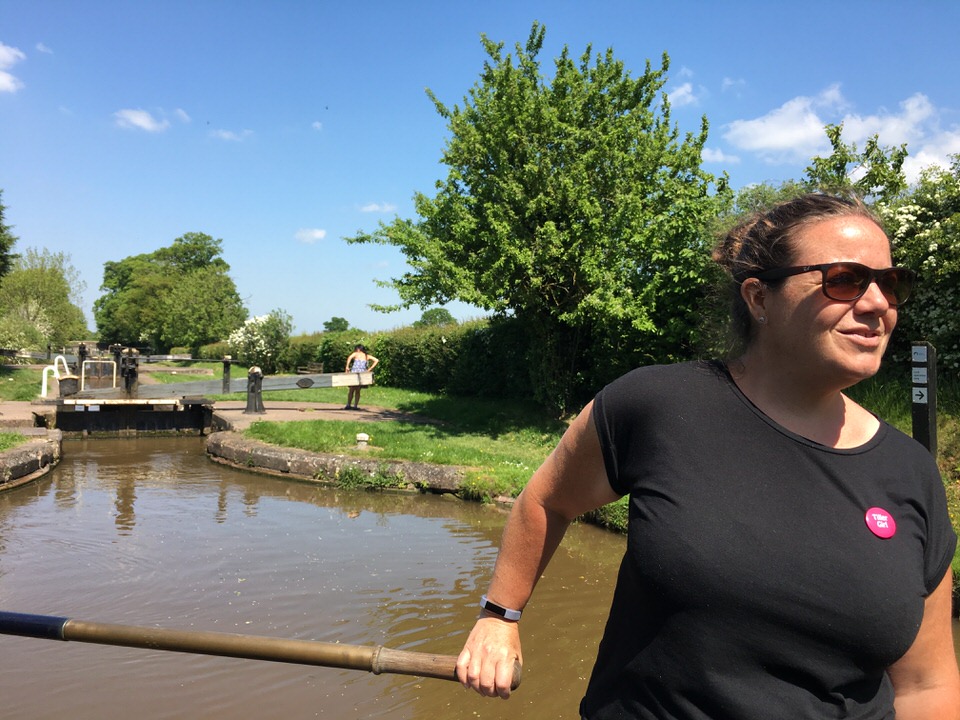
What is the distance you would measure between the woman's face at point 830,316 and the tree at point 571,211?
10120 mm

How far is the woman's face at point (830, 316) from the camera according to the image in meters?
1.51

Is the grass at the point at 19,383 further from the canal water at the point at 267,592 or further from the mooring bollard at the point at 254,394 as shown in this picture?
the canal water at the point at 267,592

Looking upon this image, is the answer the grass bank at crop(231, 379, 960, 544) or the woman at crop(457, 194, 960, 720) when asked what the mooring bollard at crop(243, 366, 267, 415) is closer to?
the grass bank at crop(231, 379, 960, 544)

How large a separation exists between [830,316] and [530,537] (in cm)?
81

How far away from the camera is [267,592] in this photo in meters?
5.64

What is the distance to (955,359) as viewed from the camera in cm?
864

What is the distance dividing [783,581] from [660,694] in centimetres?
33

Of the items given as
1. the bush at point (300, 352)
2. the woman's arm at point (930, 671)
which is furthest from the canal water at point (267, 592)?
the bush at point (300, 352)

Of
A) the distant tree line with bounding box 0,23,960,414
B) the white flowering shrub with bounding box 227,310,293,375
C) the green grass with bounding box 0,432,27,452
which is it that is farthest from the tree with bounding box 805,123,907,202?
the white flowering shrub with bounding box 227,310,293,375

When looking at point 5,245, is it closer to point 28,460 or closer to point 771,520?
point 28,460

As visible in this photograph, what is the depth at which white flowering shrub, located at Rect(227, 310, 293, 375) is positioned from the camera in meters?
31.8

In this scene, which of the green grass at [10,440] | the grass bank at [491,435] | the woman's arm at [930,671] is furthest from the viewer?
the green grass at [10,440]

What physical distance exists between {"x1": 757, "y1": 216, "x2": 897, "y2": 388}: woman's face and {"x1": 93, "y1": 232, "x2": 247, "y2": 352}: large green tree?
1744 inches

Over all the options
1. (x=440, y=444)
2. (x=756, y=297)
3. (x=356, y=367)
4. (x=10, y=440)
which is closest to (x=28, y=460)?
(x=10, y=440)
